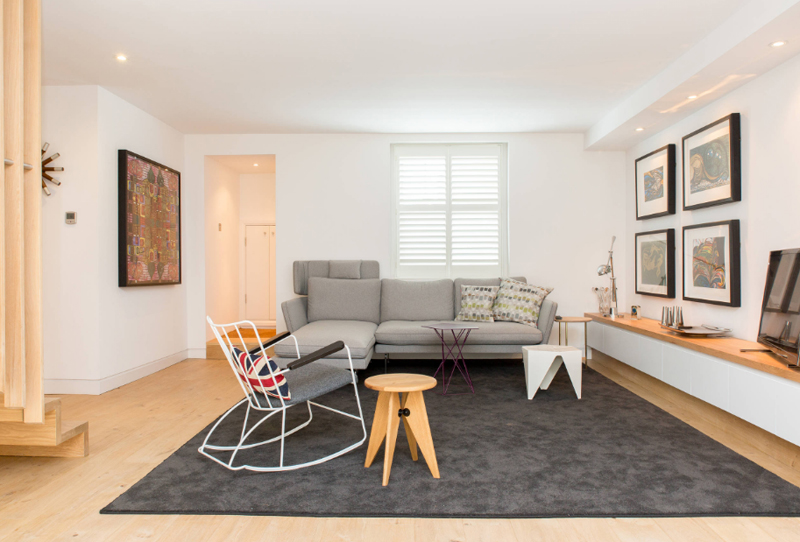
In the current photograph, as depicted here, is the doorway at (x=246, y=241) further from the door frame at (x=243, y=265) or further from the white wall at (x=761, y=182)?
the white wall at (x=761, y=182)

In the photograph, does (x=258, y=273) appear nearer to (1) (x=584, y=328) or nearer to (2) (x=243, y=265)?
(2) (x=243, y=265)

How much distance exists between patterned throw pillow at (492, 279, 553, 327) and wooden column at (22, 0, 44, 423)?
4002 mm

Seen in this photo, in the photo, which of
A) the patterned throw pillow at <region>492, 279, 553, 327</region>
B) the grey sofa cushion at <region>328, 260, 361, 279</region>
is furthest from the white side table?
the grey sofa cushion at <region>328, 260, 361, 279</region>

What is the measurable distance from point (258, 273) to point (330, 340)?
11.3 feet

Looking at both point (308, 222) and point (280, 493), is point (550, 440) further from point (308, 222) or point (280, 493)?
point (308, 222)

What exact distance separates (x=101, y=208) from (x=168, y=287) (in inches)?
54.9

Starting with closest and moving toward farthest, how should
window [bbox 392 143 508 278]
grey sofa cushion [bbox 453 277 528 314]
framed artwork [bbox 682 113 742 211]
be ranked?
framed artwork [bbox 682 113 742 211]
grey sofa cushion [bbox 453 277 528 314]
window [bbox 392 143 508 278]

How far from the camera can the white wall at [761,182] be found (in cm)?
328

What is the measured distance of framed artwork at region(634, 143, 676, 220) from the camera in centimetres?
476

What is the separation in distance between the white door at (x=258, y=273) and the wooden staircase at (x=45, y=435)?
4545mm

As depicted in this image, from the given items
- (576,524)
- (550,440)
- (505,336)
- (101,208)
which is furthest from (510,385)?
(101,208)

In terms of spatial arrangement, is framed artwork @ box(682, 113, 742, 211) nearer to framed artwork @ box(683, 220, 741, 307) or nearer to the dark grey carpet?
framed artwork @ box(683, 220, 741, 307)

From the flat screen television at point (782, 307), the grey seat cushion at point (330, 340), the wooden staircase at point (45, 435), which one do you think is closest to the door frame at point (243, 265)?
the grey seat cushion at point (330, 340)

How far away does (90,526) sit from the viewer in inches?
82.9
